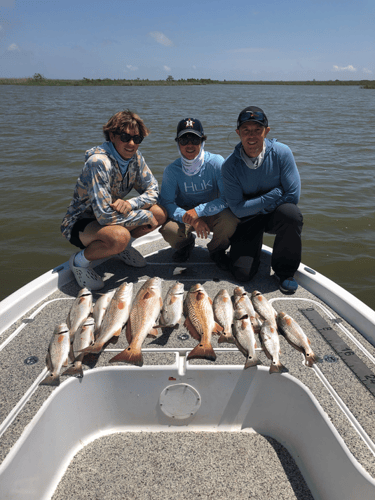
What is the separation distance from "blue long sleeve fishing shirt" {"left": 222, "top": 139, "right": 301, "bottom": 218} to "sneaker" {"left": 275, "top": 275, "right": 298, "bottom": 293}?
0.74 m

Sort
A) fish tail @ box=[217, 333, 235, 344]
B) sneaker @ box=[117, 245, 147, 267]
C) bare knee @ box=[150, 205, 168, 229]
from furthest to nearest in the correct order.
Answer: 1. sneaker @ box=[117, 245, 147, 267]
2. bare knee @ box=[150, 205, 168, 229]
3. fish tail @ box=[217, 333, 235, 344]

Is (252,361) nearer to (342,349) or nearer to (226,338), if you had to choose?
(226,338)

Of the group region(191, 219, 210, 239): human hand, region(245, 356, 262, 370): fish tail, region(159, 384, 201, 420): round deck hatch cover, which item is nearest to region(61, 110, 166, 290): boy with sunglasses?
region(191, 219, 210, 239): human hand

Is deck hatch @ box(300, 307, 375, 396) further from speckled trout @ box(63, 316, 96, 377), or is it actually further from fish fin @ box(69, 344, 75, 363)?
fish fin @ box(69, 344, 75, 363)

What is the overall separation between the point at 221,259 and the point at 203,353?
5.57ft

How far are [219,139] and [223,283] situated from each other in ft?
46.0

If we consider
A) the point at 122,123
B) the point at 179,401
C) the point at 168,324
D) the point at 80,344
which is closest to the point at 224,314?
the point at 168,324

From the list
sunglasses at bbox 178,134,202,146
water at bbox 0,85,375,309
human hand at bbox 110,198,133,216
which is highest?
sunglasses at bbox 178,134,202,146

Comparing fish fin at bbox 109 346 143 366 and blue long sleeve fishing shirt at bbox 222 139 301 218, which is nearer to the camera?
fish fin at bbox 109 346 143 366

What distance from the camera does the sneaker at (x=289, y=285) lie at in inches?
137

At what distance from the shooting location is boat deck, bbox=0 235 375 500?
2.16 m

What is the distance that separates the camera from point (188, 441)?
247cm

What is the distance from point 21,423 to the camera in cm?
210

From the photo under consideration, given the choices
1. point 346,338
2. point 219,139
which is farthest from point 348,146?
point 346,338
